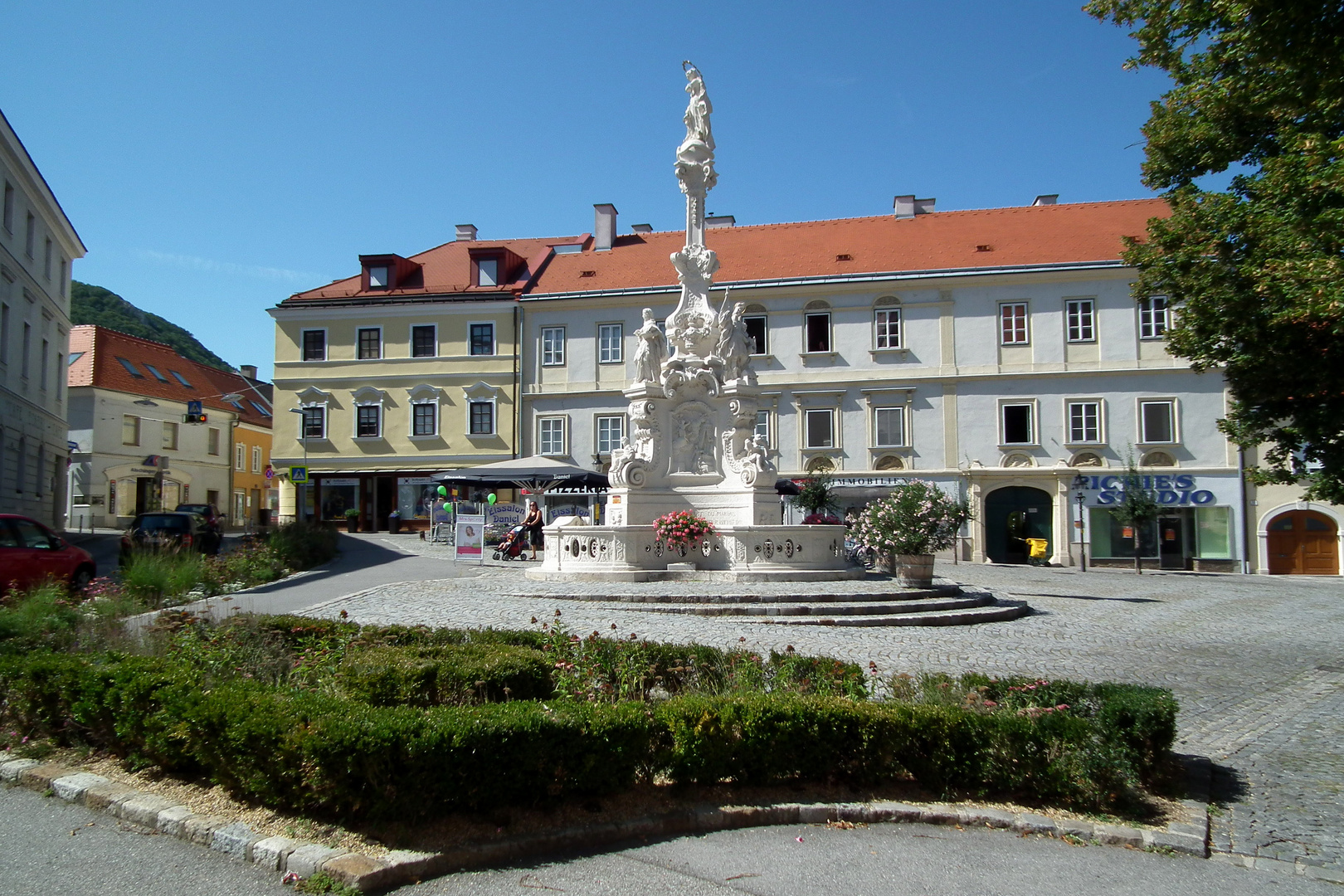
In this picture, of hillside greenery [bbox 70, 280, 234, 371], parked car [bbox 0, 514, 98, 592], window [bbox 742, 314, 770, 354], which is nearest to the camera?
parked car [bbox 0, 514, 98, 592]

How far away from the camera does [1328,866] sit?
5188mm

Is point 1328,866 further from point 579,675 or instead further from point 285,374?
point 285,374

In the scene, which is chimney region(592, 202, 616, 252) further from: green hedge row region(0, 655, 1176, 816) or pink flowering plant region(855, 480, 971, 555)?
green hedge row region(0, 655, 1176, 816)

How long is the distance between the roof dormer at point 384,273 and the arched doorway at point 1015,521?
24.4 metres

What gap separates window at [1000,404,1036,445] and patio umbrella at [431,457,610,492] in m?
15.1

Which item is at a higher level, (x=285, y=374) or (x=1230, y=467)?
(x=285, y=374)

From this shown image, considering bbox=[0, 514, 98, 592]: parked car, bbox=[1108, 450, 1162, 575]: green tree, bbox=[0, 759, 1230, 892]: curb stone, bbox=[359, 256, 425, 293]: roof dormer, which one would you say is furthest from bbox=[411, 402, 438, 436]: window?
bbox=[0, 759, 1230, 892]: curb stone

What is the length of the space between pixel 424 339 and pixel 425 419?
3.24 meters

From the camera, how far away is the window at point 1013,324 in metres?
35.2

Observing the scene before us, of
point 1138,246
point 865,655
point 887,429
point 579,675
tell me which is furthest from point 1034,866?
point 887,429

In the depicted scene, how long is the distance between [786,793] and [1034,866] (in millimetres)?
1472

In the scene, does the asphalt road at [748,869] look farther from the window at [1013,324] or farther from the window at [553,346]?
the window at [553,346]

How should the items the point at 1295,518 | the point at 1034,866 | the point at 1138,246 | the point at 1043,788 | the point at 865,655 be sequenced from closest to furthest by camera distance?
1. the point at 1034,866
2. the point at 1043,788
3. the point at 865,655
4. the point at 1138,246
5. the point at 1295,518

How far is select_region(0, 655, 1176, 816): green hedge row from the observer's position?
5117 mm
